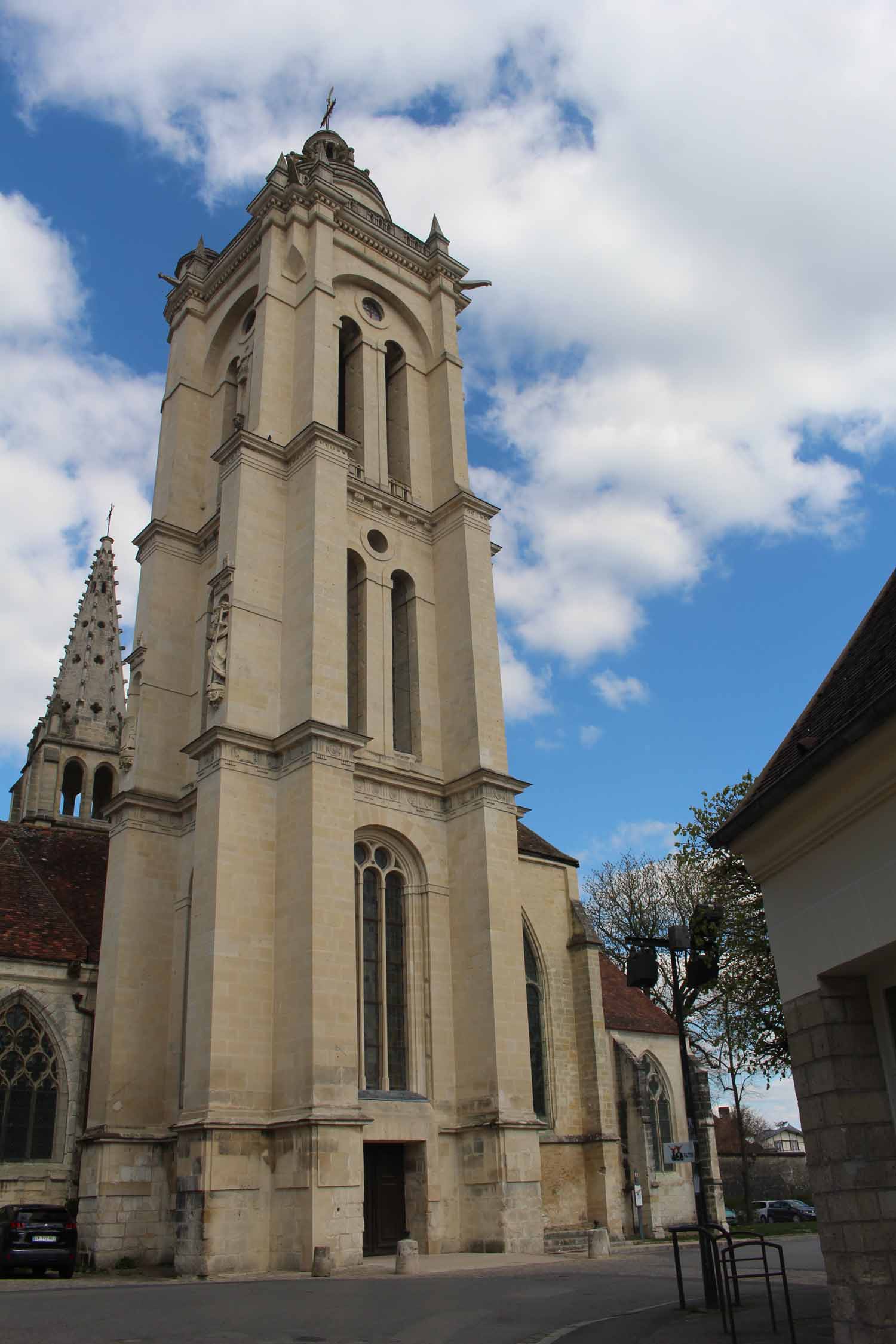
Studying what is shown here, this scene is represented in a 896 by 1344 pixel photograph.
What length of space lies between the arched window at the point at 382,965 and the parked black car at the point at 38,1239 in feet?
18.7

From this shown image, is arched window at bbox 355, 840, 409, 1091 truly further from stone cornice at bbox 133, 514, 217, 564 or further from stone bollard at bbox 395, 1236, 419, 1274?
stone cornice at bbox 133, 514, 217, 564

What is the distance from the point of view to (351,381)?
2905 centimetres

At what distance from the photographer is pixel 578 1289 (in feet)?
44.6

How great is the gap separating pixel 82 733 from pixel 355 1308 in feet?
102

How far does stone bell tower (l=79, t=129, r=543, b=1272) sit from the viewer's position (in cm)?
1864

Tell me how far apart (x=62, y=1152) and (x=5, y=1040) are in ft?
8.52

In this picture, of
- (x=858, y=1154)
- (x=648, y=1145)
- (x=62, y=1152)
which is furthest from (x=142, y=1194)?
(x=858, y=1154)

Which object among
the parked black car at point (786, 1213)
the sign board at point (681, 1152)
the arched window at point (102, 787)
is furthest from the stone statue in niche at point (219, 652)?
the parked black car at point (786, 1213)

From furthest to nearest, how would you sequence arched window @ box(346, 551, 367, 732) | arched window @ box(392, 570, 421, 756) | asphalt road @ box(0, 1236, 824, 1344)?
arched window @ box(392, 570, 421, 756), arched window @ box(346, 551, 367, 732), asphalt road @ box(0, 1236, 824, 1344)

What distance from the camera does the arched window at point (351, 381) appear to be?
28.1 metres

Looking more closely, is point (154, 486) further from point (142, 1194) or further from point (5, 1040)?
point (142, 1194)

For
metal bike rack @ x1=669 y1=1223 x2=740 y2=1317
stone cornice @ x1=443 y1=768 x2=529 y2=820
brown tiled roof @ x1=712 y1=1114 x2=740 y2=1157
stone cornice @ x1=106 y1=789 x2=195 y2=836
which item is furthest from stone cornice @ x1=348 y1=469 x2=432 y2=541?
brown tiled roof @ x1=712 y1=1114 x2=740 y2=1157

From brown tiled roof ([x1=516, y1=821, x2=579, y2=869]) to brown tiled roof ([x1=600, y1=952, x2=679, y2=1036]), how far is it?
5217 millimetres

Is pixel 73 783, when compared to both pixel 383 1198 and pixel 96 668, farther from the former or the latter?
pixel 383 1198
